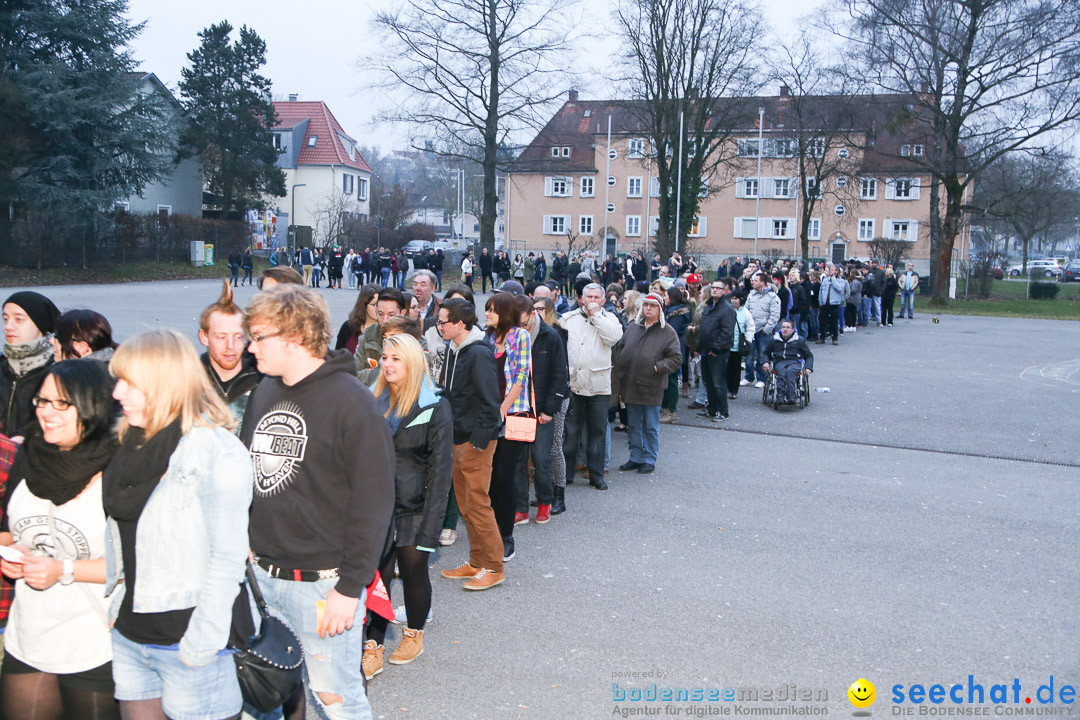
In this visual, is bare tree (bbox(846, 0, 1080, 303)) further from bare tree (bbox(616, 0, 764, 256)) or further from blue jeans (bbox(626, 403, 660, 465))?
blue jeans (bbox(626, 403, 660, 465))

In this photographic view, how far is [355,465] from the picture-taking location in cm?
299

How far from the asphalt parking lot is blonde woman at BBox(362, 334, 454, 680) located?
620 mm

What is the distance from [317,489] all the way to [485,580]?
2.88m

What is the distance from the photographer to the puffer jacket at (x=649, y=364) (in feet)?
28.5

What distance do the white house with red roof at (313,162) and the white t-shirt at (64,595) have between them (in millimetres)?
63709

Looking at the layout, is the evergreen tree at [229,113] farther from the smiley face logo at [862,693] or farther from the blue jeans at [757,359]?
the smiley face logo at [862,693]

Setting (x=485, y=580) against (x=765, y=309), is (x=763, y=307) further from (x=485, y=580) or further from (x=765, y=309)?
(x=485, y=580)

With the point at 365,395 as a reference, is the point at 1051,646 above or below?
below

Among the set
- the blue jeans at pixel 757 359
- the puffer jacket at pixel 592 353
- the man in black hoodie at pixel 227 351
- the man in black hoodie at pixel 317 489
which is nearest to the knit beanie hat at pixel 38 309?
the man in black hoodie at pixel 227 351

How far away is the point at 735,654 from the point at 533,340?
2.98m

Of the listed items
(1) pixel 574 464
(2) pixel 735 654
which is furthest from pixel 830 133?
(2) pixel 735 654

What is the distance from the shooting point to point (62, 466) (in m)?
2.87

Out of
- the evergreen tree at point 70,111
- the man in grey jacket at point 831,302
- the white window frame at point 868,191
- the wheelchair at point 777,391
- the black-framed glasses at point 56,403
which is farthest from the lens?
the white window frame at point 868,191

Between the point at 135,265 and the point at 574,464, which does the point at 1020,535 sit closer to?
the point at 574,464
